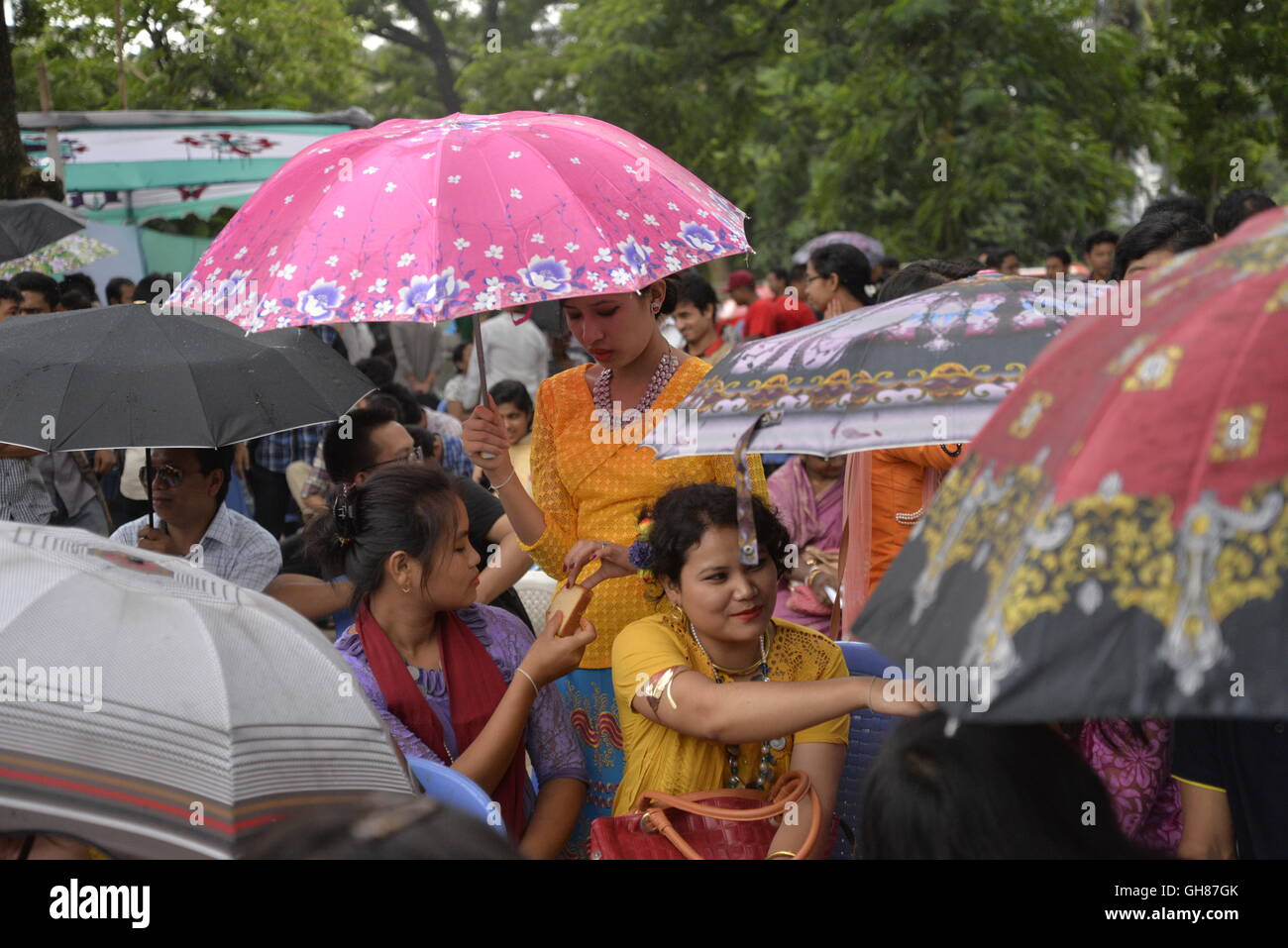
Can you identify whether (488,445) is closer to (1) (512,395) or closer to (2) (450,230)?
(2) (450,230)

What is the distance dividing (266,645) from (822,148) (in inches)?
563

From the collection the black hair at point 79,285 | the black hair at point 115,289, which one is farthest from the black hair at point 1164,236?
the black hair at point 115,289

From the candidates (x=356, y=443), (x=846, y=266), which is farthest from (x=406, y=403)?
(x=846, y=266)

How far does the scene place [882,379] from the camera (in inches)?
98.3

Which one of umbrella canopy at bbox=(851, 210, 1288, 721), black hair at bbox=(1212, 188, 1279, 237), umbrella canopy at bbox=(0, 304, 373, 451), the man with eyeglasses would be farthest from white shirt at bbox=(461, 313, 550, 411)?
umbrella canopy at bbox=(851, 210, 1288, 721)

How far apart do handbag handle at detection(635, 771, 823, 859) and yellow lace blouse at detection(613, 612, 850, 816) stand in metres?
0.19

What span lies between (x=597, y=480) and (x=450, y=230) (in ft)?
2.81

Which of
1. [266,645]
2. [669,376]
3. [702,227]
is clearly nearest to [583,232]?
[702,227]

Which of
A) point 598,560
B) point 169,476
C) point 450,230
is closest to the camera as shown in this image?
point 450,230

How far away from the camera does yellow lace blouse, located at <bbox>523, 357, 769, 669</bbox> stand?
343 centimetres

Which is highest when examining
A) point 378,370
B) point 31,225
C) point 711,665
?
point 31,225

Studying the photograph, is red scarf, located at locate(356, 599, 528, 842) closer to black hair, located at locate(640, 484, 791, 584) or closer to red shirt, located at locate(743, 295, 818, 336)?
black hair, located at locate(640, 484, 791, 584)

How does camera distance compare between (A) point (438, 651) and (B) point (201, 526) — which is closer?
(A) point (438, 651)

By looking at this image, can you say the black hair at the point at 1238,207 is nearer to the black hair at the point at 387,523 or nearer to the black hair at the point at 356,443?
the black hair at the point at 356,443
